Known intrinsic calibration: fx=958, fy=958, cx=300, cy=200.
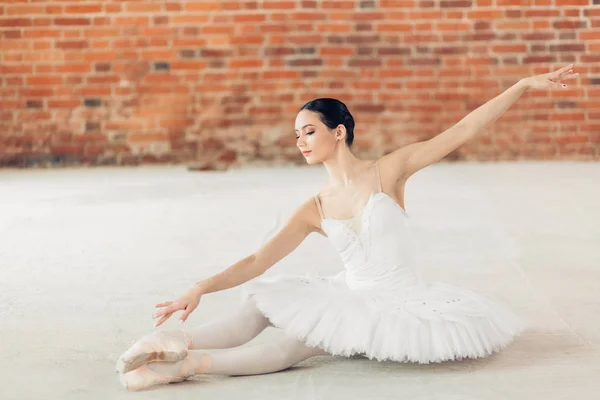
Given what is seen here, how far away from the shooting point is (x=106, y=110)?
6.62 metres

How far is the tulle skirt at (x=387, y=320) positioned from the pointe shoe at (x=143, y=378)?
284 millimetres

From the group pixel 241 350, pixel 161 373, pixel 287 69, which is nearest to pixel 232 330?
pixel 241 350

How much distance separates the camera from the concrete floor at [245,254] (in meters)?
2.09

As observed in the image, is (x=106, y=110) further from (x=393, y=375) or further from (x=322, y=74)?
(x=393, y=375)

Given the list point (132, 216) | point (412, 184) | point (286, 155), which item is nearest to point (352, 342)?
point (132, 216)

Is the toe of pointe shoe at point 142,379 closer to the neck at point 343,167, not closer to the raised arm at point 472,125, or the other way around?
the neck at point 343,167

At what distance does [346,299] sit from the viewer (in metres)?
Result: 2.19

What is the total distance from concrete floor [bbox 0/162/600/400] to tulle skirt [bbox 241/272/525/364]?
6 cm

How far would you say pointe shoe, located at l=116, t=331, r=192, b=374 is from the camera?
199 cm

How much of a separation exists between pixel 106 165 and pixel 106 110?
0.38 metres

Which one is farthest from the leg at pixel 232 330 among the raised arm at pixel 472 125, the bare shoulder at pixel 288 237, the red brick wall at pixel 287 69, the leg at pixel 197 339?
the red brick wall at pixel 287 69

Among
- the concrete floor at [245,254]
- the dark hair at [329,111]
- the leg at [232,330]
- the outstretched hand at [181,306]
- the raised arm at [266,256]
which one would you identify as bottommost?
the concrete floor at [245,254]

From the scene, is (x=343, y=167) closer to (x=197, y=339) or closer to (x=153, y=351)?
(x=197, y=339)

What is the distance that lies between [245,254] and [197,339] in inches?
60.4
